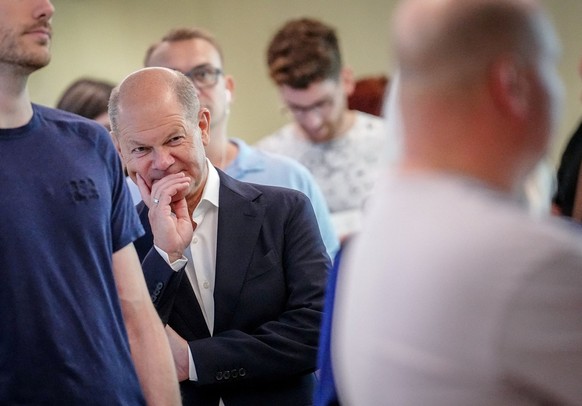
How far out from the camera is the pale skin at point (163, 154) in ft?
8.08

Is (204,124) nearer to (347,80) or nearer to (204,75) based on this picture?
(204,75)

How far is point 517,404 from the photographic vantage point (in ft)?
4.44

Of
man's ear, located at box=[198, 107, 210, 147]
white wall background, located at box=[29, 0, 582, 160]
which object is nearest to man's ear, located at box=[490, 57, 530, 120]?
man's ear, located at box=[198, 107, 210, 147]

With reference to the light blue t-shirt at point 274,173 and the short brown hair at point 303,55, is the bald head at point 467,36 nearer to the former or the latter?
the light blue t-shirt at point 274,173

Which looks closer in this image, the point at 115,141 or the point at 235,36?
the point at 115,141

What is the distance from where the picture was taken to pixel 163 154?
2.46 metres

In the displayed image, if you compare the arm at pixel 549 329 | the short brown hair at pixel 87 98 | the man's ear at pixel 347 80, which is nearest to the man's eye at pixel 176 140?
the arm at pixel 549 329

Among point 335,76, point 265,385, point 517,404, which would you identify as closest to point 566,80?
point 335,76

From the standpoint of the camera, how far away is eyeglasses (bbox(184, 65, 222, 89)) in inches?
140

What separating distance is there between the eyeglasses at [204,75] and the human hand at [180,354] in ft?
4.06

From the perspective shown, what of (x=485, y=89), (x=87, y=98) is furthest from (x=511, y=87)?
(x=87, y=98)

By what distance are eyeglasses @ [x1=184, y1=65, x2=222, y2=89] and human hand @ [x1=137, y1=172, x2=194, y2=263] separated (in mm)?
1109

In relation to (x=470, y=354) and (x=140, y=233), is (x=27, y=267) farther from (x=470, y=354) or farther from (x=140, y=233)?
(x=470, y=354)

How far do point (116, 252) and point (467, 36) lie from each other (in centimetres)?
118
